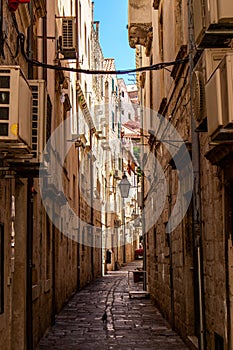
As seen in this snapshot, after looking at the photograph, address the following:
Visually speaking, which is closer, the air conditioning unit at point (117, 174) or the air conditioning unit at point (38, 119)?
the air conditioning unit at point (38, 119)

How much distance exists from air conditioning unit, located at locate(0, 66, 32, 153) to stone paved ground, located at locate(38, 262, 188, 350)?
6226 millimetres

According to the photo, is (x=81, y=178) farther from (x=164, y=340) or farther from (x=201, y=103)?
(x=201, y=103)

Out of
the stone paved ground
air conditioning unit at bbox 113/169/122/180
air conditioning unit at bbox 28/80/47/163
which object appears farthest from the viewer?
air conditioning unit at bbox 113/169/122/180

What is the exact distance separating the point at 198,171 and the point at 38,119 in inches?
112

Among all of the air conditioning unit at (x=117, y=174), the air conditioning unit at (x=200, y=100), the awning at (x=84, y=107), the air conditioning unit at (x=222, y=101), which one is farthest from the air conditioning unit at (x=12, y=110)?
the air conditioning unit at (x=117, y=174)

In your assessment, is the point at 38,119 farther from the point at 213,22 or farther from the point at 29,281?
the point at 29,281

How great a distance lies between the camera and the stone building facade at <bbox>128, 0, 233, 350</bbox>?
6.36 meters

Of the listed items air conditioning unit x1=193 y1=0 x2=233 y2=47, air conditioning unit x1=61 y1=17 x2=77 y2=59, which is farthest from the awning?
air conditioning unit x1=193 y1=0 x2=233 y2=47

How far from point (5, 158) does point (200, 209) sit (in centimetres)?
349

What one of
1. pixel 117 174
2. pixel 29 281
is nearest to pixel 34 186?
pixel 29 281

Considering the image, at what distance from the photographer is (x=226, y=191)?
7617 millimetres

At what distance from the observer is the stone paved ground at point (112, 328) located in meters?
11.8

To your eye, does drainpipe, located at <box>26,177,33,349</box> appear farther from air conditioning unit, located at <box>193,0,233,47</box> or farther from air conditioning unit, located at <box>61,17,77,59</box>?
air conditioning unit, located at <box>61,17,77,59</box>

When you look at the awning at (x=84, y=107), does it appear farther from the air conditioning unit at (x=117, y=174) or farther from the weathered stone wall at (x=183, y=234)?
the air conditioning unit at (x=117, y=174)
